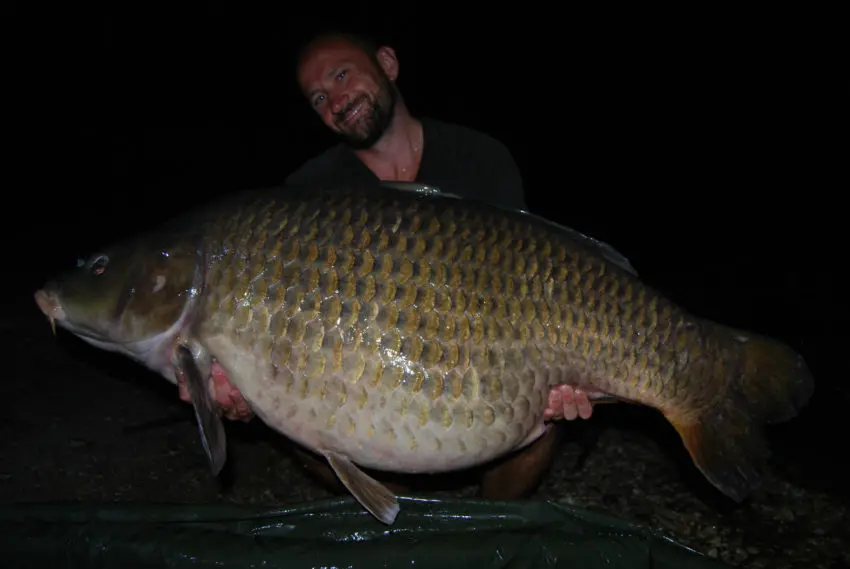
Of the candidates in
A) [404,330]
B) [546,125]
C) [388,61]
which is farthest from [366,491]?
[546,125]

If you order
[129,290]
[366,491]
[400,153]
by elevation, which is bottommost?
[366,491]

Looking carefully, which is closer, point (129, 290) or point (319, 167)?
point (129, 290)

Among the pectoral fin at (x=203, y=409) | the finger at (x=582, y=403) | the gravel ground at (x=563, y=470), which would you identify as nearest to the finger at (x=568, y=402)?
the finger at (x=582, y=403)

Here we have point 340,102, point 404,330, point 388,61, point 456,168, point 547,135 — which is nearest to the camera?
point 404,330

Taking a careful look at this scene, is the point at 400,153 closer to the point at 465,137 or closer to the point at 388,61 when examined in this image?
the point at 465,137

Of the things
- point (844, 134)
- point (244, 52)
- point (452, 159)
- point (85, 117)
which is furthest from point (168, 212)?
point (244, 52)

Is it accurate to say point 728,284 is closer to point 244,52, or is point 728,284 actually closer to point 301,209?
point 301,209

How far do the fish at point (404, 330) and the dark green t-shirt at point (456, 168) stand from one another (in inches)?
25.6

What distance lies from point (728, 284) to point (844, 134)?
6.00 m

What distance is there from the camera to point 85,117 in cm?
1447

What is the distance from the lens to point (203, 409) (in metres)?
1.43

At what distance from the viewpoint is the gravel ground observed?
1953 millimetres

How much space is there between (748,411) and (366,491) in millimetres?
872

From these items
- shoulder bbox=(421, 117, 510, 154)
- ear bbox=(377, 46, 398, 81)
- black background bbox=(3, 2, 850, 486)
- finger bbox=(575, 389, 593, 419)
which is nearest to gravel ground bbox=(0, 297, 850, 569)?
black background bbox=(3, 2, 850, 486)
